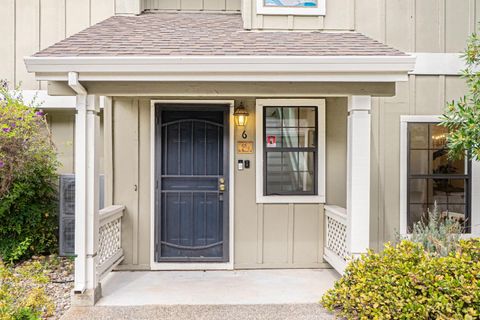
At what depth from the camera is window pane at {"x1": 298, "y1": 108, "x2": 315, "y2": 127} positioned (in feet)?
16.4

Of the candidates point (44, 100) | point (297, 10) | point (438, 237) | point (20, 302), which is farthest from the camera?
point (44, 100)

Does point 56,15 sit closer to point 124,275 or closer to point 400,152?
point 124,275

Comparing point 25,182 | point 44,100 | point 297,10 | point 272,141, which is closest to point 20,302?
point 25,182

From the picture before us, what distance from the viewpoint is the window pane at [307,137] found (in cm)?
496

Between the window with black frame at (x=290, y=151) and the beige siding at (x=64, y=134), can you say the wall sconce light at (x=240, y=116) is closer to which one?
the window with black frame at (x=290, y=151)

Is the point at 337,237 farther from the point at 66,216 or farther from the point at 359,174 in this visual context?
the point at 66,216

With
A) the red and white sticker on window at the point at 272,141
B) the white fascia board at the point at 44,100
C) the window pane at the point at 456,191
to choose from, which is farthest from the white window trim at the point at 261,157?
the white fascia board at the point at 44,100

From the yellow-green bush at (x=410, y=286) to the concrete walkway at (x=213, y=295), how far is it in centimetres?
39

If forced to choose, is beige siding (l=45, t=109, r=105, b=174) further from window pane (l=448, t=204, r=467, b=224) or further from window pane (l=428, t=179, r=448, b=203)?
window pane (l=448, t=204, r=467, b=224)

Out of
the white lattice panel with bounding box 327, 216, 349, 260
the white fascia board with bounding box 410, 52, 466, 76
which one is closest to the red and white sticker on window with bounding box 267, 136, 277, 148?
the white lattice panel with bounding box 327, 216, 349, 260

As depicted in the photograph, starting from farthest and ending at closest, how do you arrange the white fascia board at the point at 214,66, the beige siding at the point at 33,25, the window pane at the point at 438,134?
the beige siding at the point at 33,25 → the window pane at the point at 438,134 → the white fascia board at the point at 214,66

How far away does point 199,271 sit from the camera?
15.9 feet

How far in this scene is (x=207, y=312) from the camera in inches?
141

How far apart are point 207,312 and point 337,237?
1931 mm
